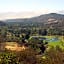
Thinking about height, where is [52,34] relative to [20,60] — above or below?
below

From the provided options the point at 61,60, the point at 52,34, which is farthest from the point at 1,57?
the point at 52,34

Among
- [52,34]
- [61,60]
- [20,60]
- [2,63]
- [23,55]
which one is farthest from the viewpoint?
[52,34]

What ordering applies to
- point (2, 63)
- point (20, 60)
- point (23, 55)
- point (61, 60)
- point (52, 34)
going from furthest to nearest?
point (52, 34) < point (61, 60) < point (23, 55) < point (20, 60) < point (2, 63)

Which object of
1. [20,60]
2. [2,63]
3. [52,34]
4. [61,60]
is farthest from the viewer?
[52,34]

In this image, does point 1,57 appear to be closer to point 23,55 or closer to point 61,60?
point 23,55

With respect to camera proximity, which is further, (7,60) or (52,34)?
(52,34)

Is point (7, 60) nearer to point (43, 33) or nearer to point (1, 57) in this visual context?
point (1, 57)

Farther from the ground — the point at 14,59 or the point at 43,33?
the point at 14,59

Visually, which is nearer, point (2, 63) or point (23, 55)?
point (2, 63)

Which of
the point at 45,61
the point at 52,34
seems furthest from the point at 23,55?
the point at 52,34
